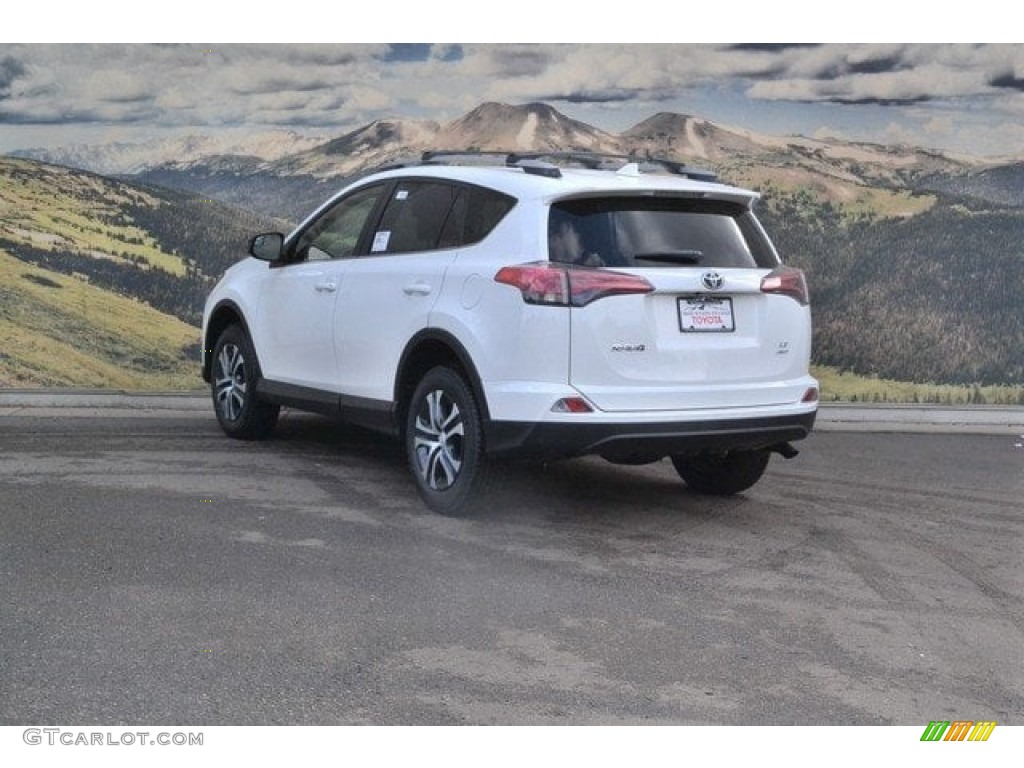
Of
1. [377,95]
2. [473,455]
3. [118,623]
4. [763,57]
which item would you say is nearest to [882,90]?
[763,57]

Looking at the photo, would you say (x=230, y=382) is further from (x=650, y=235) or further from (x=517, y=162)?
(x=650, y=235)

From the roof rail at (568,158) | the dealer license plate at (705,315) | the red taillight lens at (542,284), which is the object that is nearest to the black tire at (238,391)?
the roof rail at (568,158)

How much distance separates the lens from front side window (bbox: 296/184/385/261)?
25.3 ft

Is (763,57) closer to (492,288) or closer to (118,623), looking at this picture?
(492,288)

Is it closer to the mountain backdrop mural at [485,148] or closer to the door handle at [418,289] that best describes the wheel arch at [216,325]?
the mountain backdrop mural at [485,148]

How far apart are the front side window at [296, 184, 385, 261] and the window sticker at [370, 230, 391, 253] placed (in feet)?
0.61

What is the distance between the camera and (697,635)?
5.08 meters

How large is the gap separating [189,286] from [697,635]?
266 inches

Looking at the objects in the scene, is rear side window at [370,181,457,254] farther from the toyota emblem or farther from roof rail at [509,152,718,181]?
the toyota emblem

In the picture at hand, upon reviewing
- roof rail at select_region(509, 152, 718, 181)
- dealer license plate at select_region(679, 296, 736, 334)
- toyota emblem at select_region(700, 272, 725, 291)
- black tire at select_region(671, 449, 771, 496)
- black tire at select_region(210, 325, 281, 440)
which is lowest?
black tire at select_region(671, 449, 771, 496)

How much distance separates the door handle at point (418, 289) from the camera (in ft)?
22.3
